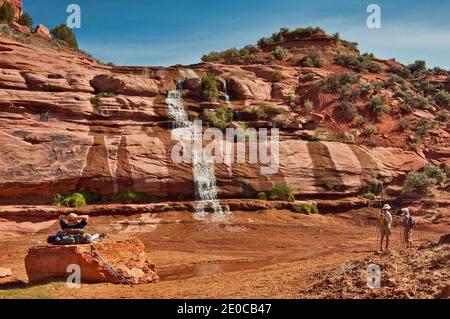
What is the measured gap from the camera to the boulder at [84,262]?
13.5 metres

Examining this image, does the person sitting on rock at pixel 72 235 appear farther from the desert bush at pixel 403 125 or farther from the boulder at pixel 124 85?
the desert bush at pixel 403 125

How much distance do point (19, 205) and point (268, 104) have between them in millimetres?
18651

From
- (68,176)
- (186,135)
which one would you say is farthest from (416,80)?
(68,176)

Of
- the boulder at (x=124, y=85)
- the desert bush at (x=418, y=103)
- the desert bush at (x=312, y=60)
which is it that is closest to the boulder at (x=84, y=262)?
the boulder at (x=124, y=85)

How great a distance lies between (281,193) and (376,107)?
44.9 feet

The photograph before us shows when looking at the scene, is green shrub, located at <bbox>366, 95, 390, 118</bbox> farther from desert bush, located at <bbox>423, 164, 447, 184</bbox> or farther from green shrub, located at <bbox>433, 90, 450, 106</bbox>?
desert bush, located at <bbox>423, 164, 447, 184</bbox>

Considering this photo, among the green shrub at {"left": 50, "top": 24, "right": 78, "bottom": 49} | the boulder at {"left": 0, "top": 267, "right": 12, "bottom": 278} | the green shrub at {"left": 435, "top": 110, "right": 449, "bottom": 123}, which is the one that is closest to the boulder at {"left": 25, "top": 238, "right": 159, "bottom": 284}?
the boulder at {"left": 0, "top": 267, "right": 12, "bottom": 278}

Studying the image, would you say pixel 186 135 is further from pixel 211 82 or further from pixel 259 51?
pixel 259 51

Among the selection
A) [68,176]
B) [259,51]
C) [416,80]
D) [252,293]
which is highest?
[259,51]

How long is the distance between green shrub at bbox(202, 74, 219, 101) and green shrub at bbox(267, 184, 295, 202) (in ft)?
33.7

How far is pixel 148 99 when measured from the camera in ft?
113

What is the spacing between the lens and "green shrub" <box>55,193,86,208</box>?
2628 cm

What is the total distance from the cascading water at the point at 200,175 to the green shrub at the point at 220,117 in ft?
4.11
